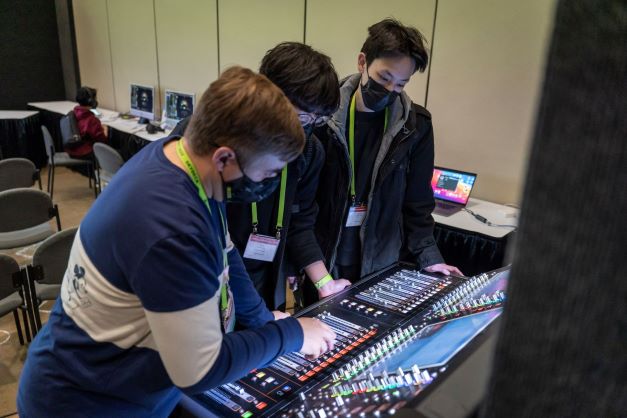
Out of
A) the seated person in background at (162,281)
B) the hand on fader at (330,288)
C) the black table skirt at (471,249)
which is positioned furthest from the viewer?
the black table skirt at (471,249)

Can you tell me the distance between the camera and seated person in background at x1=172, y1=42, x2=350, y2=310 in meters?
1.22

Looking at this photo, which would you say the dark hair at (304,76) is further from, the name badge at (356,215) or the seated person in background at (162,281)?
the name badge at (356,215)

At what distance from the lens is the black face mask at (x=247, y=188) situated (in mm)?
877

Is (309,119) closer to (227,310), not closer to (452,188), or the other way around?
(227,310)

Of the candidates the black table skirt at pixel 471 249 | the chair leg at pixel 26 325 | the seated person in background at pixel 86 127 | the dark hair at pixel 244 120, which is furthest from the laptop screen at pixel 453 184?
the seated person in background at pixel 86 127

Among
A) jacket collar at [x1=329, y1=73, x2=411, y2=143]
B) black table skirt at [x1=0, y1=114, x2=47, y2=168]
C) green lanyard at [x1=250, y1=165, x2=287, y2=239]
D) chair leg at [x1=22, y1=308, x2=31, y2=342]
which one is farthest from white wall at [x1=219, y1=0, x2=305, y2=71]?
black table skirt at [x1=0, y1=114, x2=47, y2=168]

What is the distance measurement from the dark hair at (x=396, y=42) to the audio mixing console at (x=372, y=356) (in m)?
0.81

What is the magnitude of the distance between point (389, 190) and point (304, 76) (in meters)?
0.71

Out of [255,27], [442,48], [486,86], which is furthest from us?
[255,27]

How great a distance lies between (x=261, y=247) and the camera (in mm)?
1487

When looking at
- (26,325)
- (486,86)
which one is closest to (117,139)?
(26,325)

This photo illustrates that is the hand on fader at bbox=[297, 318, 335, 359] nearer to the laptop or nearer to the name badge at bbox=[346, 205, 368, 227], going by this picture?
the name badge at bbox=[346, 205, 368, 227]

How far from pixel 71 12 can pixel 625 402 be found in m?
8.61

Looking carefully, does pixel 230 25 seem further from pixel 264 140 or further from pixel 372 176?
pixel 264 140
